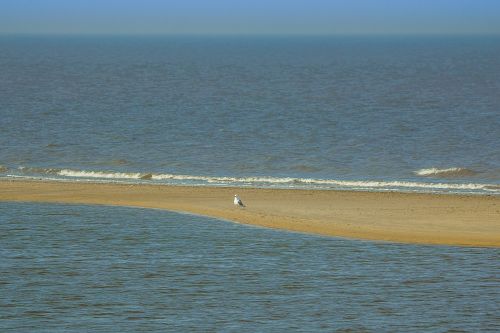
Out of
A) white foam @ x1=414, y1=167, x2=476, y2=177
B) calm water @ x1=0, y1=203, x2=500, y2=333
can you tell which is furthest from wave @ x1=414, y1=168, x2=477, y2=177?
calm water @ x1=0, y1=203, x2=500, y2=333

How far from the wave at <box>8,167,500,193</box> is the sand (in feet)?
5.55

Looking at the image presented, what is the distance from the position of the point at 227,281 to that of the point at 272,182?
13.4 m

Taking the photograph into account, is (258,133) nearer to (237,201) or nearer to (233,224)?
(237,201)

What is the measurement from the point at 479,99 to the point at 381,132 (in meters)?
20.7

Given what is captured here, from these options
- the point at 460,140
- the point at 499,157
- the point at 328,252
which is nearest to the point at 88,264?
the point at 328,252

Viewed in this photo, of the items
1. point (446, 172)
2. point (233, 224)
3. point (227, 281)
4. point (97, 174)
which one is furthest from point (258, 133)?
point (227, 281)

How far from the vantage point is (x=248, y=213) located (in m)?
27.4

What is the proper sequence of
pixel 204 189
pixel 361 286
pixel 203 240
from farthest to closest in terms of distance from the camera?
pixel 204 189 → pixel 203 240 → pixel 361 286

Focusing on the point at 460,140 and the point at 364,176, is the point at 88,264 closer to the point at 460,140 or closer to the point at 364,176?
the point at 364,176

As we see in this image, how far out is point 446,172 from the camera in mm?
35375

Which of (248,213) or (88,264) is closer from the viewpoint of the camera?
(88,264)

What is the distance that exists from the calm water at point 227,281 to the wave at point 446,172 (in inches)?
434

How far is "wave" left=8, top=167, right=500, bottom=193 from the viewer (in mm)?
32219

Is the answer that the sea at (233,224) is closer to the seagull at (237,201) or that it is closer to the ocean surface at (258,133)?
the ocean surface at (258,133)
